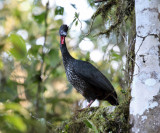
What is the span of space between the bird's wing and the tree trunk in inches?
55.0

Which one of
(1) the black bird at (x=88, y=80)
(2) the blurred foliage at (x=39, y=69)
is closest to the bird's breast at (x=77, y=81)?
(1) the black bird at (x=88, y=80)

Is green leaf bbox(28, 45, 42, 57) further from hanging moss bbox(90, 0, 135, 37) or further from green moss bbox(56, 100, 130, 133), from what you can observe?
green moss bbox(56, 100, 130, 133)

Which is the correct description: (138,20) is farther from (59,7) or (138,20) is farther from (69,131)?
(69,131)

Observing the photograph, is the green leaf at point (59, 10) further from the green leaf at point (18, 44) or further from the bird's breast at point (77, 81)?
the green leaf at point (18, 44)

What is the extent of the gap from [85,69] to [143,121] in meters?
1.96

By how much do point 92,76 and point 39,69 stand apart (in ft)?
7.68

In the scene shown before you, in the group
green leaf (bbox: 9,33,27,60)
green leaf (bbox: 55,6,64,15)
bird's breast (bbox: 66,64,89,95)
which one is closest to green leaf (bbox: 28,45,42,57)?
green leaf (bbox: 55,6,64,15)

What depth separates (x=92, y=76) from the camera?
13.9 feet

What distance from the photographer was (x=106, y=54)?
463cm

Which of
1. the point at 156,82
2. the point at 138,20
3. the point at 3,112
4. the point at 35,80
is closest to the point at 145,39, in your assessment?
the point at 138,20

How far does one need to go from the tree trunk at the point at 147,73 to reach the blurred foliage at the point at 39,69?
1.59 feet

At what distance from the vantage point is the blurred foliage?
136 cm

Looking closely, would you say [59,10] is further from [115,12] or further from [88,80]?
[88,80]

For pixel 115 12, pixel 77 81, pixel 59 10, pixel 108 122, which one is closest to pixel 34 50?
pixel 59 10
